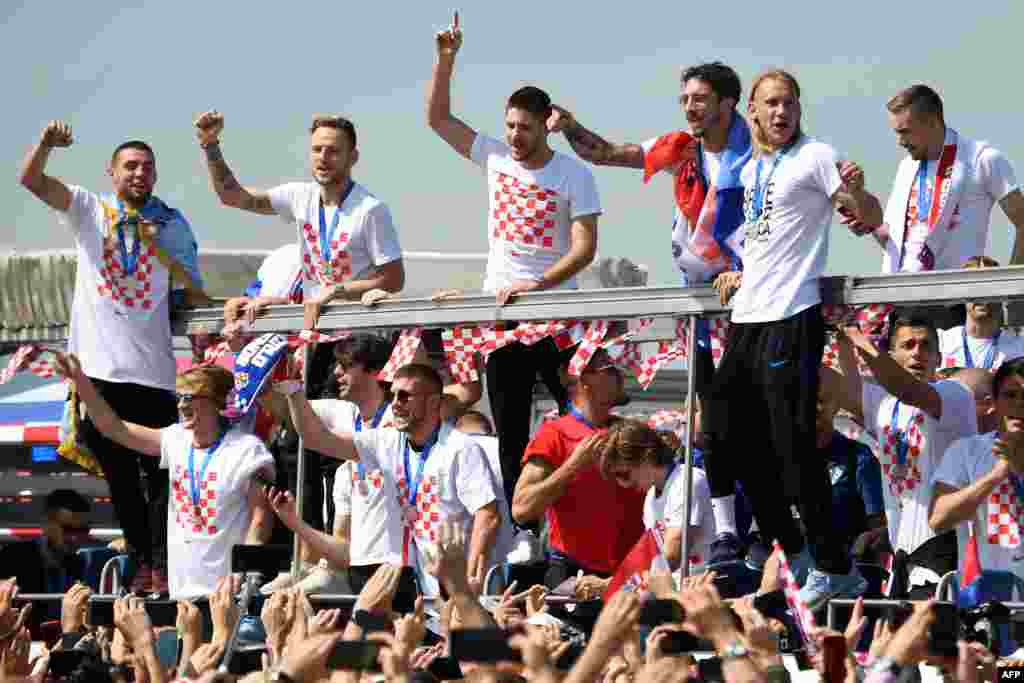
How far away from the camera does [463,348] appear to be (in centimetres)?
1050

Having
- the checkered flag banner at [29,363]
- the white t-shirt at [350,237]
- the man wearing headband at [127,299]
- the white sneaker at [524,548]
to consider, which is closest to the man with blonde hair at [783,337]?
the white sneaker at [524,548]

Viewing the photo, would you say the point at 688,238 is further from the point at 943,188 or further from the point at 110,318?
the point at 110,318

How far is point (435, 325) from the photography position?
1029 centimetres

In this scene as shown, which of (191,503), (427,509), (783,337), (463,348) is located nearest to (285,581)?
(191,503)

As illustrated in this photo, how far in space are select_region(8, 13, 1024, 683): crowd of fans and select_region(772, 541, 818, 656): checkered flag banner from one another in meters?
0.06

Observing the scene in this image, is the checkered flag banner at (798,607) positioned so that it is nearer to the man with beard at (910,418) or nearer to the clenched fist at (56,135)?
the man with beard at (910,418)

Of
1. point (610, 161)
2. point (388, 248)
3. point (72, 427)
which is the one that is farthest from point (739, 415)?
point (72, 427)

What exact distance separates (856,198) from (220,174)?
336 cm

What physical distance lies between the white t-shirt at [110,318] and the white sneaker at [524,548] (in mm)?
2070

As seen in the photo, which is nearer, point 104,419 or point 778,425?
point 778,425

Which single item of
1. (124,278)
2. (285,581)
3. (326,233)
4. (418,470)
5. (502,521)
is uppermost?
(326,233)

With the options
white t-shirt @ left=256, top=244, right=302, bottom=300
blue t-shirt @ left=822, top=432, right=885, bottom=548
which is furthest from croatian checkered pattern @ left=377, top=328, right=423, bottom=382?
blue t-shirt @ left=822, top=432, right=885, bottom=548

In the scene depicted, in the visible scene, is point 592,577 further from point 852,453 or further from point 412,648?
point 412,648

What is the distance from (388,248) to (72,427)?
5.87 ft
